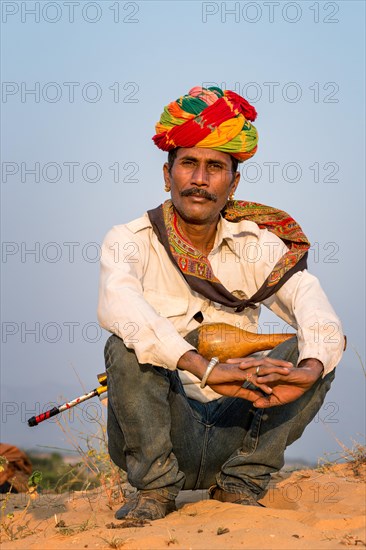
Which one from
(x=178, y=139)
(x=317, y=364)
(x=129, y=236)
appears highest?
(x=178, y=139)

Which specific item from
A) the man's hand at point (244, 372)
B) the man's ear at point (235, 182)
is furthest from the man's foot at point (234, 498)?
the man's ear at point (235, 182)

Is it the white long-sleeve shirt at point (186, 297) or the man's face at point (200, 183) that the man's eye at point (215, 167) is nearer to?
the man's face at point (200, 183)

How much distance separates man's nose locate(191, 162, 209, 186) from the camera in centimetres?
472

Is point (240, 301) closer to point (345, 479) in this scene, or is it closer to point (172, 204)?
point (172, 204)

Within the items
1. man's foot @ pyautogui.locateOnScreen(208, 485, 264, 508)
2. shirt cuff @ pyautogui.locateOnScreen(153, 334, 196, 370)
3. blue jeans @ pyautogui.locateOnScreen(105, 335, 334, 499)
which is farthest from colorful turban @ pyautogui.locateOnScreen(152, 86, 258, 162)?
man's foot @ pyautogui.locateOnScreen(208, 485, 264, 508)

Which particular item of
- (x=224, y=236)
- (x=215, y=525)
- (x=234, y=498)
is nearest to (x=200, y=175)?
(x=224, y=236)

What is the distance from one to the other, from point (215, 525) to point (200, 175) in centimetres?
190

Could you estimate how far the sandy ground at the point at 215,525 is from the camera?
370 cm

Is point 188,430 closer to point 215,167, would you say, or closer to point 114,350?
point 114,350

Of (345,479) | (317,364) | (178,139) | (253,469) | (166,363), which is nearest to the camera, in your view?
(166,363)

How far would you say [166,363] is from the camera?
3.96 meters

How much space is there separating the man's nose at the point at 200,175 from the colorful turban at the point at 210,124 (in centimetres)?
12

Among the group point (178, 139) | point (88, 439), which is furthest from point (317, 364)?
point (88, 439)

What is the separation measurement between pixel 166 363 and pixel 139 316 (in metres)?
0.26
